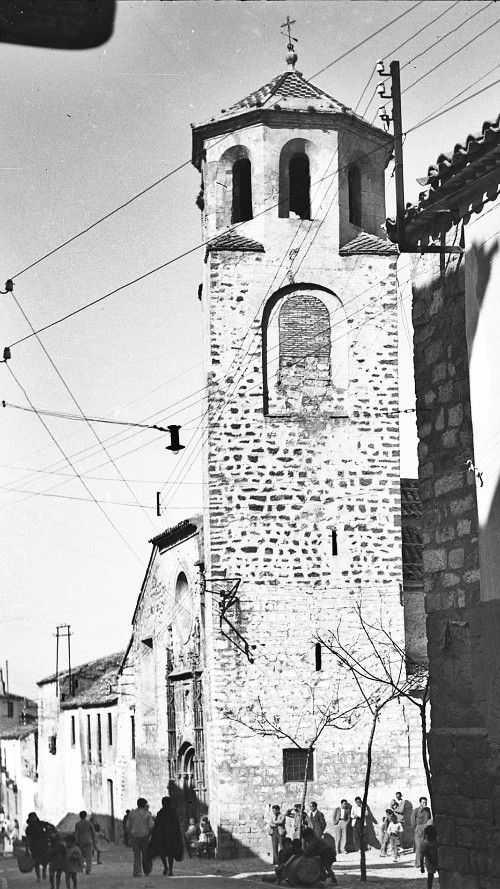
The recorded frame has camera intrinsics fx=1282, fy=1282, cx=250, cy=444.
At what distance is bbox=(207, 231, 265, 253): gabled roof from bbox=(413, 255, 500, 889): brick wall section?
11700 mm

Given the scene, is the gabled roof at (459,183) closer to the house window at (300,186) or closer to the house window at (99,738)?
the house window at (300,186)

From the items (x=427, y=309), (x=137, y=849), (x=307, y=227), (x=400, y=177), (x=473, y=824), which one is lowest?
(x=137, y=849)

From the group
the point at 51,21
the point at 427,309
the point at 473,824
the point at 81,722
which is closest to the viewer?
the point at 51,21

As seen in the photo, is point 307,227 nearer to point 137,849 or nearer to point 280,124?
point 280,124

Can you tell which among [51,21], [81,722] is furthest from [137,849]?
[81,722]

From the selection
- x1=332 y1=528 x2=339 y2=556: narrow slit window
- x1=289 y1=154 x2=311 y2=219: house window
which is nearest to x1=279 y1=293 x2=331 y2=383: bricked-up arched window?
x1=289 y1=154 x2=311 y2=219: house window

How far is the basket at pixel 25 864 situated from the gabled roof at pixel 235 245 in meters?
11.5

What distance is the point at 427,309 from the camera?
1202cm

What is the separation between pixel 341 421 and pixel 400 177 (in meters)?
11.4

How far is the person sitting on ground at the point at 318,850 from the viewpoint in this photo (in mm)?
18141

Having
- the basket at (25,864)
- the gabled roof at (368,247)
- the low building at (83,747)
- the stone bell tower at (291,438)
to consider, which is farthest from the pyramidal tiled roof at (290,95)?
the low building at (83,747)

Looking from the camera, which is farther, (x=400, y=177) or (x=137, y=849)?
(x=137, y=849)

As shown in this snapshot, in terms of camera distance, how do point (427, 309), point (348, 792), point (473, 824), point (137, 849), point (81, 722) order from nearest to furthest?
point (473, 824) < point (427, 309) < point (137, 849) < point (348, 792) < point (81, 722)

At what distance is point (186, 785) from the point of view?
86.6ft
